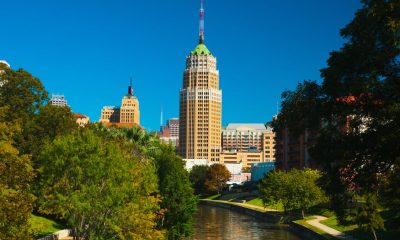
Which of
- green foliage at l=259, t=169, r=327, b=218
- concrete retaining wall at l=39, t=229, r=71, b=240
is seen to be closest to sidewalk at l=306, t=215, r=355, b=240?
green foliage at l=259, t=169, r=327, b=218

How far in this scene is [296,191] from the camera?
104 metres

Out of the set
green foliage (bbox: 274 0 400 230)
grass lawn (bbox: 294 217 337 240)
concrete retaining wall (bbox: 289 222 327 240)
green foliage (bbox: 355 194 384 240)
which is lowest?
concrete retaining wall (bbox: 289 222 327 240)

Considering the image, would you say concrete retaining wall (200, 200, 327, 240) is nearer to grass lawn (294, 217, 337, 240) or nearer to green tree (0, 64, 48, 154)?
grass lawn (294, 217, 337, 240)

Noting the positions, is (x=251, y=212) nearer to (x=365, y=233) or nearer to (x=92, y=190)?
(x=365, y=233)

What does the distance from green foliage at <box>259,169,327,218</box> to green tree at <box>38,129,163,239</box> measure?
58562 mm

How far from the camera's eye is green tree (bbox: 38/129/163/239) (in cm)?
4512

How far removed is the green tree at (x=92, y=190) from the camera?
4512 centimetres

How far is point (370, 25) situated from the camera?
28094mm

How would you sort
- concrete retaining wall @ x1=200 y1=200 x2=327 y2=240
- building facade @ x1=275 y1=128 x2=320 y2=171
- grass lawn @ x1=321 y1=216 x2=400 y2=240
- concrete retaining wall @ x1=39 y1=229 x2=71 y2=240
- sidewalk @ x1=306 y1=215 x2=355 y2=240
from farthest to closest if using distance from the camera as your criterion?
building facade @ x1=275 y1=128 x2=320 y2=171
concrete retaining wall @ x1=200 y1=200 x2=327 y2=240
sidewalk @ x1=306 y1=215 x2=355 y2=240
grass lawn @ x1=321 y1=216 x2=400 y2=240
concrete retaining wall @ x1=39 y1=229 x2=71 y2=240

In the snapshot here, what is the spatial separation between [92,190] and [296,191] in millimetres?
65295

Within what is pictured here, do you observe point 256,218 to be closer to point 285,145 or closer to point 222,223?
point 222,223

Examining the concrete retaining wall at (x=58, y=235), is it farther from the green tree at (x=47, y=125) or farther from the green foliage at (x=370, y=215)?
the green foliage at (x=370, y=215)

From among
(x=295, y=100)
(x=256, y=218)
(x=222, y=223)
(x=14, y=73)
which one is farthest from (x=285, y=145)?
(x=295, y=100)

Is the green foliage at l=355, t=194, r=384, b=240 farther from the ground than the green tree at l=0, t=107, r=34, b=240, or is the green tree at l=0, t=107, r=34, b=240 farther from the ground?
the green tree at l=0, t=107, r=34, b=240
